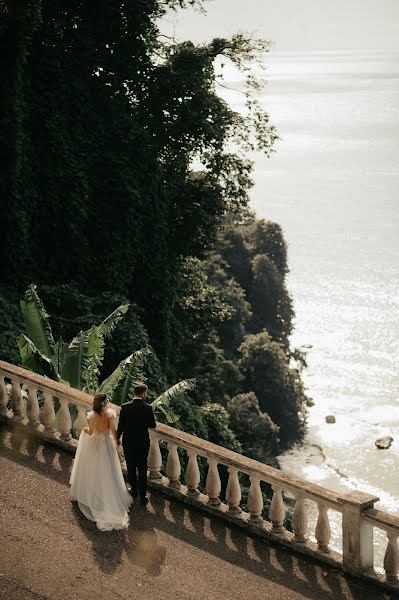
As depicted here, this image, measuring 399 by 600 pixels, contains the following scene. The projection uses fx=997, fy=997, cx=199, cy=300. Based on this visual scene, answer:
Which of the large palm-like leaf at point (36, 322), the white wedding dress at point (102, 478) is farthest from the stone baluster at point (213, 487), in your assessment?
the large palm-like leaf at point (36, 322)

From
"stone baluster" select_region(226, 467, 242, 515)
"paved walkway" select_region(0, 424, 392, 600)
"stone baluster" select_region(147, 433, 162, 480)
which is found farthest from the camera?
"stone baluster" select_region(147, 433, 162, 480)

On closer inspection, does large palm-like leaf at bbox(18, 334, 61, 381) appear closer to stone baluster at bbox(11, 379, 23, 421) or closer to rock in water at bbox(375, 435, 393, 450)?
stone baluster at bbox(11, 379, 23, 421)

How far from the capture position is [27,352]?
1844 centimetres

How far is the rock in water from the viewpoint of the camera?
8906 cm

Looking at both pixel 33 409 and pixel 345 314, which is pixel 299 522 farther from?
pixel 345 314

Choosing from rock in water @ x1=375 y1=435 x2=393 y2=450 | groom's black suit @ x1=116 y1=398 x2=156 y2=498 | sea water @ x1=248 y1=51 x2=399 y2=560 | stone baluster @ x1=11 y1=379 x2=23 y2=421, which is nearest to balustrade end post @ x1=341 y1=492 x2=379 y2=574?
groom's black suit @ x1=116 y1=398 x2=156 y2=498

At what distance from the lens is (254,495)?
42.1 ft

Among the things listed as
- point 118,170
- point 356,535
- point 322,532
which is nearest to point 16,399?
point 322,532

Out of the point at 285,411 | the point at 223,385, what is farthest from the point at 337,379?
the point at 223,385

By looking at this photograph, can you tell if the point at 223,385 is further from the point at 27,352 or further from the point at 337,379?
the point at 337,379

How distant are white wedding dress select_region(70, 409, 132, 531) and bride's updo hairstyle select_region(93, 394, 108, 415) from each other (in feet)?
0.36

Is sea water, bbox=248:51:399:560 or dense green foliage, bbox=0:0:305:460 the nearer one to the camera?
dense green foliage, bbox=0:0:305:460

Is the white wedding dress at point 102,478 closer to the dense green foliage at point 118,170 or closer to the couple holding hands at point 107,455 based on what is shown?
the couple holding hands at point 107,455

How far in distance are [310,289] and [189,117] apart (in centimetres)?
11255
